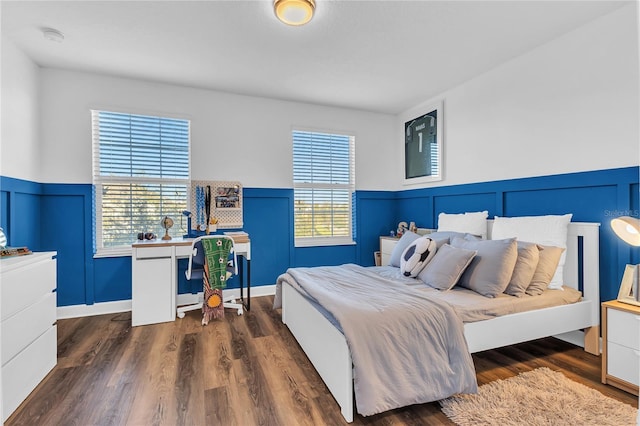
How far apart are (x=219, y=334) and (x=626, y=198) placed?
3.61m

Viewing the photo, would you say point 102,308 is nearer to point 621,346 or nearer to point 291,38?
point 291,38

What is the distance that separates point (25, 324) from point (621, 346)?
385cm

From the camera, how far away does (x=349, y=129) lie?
468 cm

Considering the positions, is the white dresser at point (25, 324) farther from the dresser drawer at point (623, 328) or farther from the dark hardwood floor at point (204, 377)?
the dresser drawer at point (623, 328)

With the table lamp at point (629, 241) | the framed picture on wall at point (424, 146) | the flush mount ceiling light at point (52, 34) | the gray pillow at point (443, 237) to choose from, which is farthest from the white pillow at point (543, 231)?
the flush mount ceiling light at point (52, 34)

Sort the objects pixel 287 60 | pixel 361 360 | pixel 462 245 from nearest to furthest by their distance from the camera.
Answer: pixel 361 360, pixel 462 245, pixel 287 60

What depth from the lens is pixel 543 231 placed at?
2660 millimetres

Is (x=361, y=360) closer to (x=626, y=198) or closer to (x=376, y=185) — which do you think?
(x=626, y=198)

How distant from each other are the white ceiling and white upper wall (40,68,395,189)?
0.73ft

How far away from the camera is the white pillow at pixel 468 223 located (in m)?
3.26

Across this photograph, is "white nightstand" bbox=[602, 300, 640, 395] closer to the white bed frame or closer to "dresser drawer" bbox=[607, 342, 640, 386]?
"dresser drawer" bbox=[607, 342, 640, 386]

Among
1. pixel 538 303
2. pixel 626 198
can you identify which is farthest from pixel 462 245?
pixel 626 198

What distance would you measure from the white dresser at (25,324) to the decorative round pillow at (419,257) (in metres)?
2.87

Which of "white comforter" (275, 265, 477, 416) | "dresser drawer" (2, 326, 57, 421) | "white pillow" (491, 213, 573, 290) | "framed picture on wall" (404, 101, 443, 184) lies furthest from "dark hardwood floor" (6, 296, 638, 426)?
"framed picture on wall" (404, 101, 443, 184)
